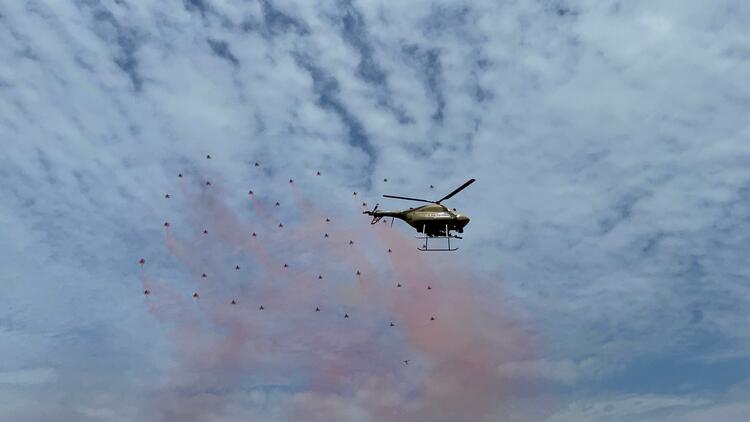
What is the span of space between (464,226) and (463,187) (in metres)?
9.26

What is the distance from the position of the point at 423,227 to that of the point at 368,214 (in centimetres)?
964

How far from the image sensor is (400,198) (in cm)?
9988

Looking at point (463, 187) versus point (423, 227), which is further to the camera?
point (423, 227)

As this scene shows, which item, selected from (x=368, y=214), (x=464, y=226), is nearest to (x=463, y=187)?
(x=464, y=226)

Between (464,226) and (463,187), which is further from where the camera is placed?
(464,226)

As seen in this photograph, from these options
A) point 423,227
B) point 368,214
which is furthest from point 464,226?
point 368,214

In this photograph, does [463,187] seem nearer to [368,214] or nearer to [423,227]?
[423,227]

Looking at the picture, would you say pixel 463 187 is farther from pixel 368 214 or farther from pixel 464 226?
pixel 368 214

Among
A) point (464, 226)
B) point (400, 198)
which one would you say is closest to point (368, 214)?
point (400, 198)

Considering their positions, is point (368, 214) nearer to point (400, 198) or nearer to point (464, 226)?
point (400, 198)

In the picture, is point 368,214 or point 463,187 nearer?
point 463,187

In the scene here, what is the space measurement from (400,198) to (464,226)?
38.7 feet

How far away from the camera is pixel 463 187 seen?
95.2m

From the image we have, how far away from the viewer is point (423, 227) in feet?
336
